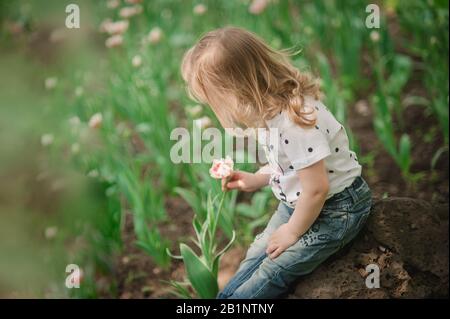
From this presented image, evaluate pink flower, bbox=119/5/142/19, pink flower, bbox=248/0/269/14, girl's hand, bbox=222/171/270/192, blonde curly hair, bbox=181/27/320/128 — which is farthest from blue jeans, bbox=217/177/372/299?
pink flower, bbox=119/5/142/19

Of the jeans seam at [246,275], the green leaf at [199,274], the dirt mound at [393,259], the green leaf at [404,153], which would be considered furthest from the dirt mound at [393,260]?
the green leaf at [404,153]

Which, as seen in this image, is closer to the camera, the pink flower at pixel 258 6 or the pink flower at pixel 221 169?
the pink flower at pixel 221 169

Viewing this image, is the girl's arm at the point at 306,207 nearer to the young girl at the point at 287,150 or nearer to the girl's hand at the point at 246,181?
the young girl at the point at 287,150

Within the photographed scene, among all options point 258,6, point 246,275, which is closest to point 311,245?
point 246,275

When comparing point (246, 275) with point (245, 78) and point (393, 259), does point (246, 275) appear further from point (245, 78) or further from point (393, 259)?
point (245, 78)

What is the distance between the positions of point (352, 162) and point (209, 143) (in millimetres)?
765

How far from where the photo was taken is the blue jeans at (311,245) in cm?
133

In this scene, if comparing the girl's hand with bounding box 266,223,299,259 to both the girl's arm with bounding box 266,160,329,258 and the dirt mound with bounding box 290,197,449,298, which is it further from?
the dirt mound with bounding box 290,197,449,298

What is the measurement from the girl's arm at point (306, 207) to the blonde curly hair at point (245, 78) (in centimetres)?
11

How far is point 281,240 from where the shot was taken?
1.34m

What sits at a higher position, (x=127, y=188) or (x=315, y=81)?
(x=315, y=81)

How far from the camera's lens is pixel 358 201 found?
1351 millimetres
